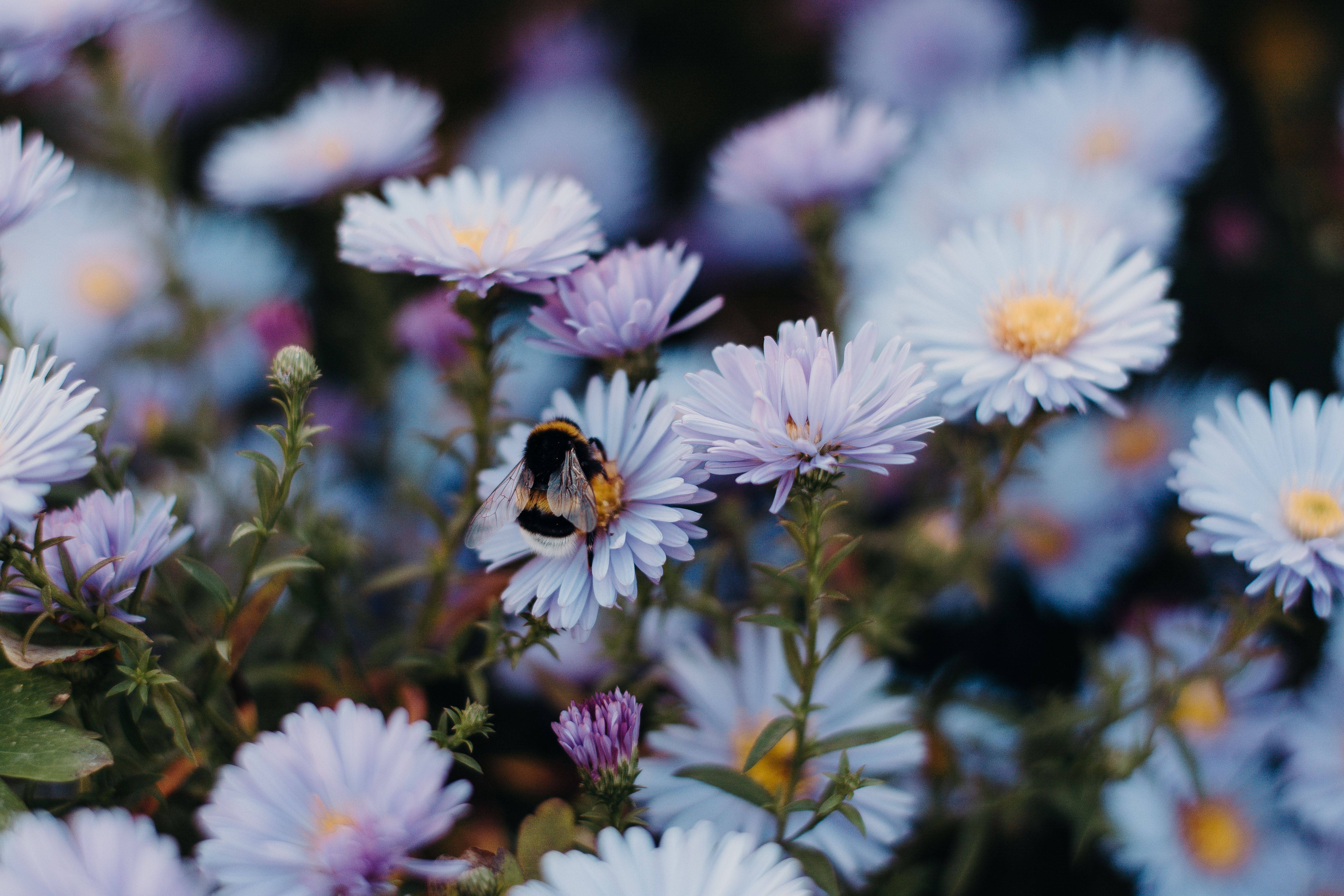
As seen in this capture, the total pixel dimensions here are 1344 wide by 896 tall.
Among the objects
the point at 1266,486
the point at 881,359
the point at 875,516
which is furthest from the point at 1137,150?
the point at 881,359

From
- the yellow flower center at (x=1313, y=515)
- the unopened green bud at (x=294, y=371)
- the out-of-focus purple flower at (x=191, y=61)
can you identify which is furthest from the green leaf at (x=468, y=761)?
the out-of-focus purple flower at (x=191, y=61)

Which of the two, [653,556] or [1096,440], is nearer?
[653,556]

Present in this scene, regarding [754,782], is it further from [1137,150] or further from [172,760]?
[1137,150]

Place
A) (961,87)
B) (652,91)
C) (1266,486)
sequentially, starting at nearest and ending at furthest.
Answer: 1. (1266,486)
2. (961,87)
3. (652,91)

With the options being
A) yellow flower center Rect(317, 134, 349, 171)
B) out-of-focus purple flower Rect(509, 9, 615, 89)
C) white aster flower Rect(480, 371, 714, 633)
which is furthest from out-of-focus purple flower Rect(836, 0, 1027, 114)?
white aster flower Rect(480, 371, 714, 633)

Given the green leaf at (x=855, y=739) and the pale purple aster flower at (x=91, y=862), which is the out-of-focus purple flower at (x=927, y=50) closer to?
the green leaf at (x=855, y=739)

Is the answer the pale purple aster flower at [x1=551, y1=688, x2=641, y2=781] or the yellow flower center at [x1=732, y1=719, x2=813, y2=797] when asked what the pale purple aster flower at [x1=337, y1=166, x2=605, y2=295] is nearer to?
the pale purple aster flower at [x1=551, y1=688, x2=641, y2=781]
